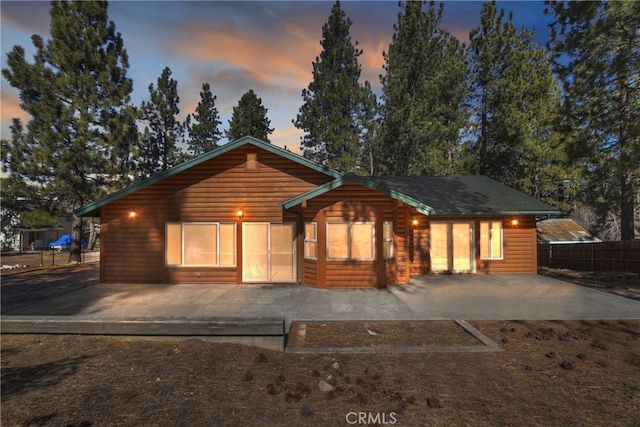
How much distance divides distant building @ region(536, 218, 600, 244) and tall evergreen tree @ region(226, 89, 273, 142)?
2459cm

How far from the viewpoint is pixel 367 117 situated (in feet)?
90.7

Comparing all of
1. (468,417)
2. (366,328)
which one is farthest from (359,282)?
(468,417)

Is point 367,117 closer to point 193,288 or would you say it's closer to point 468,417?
point 193,288

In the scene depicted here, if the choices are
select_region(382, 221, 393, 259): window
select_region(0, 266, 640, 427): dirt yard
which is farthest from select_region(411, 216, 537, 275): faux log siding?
select_region(0, 266, 640, 427): dirt yard

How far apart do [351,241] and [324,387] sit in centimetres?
668

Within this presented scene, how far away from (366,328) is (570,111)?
13.8 meters

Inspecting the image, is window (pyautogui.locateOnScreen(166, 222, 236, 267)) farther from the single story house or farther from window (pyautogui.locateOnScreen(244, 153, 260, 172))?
window (pyautogui.locateOnScreen(244, 153, 260, 172))

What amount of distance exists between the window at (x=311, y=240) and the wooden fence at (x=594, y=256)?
1413 centimetres

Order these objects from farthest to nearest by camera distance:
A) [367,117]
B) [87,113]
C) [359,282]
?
[367,117]
[87,113]
[359,282]

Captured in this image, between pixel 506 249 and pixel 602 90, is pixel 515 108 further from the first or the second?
pixel 506 249

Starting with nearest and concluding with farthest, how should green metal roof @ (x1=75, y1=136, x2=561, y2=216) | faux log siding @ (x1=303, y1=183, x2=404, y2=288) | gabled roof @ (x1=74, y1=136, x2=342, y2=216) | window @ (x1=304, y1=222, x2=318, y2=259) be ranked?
green metal roof @ (x1=75, y1=136, x2=561, y2=216) < faux log siding @ (x1=303, y1=183, x2=404, y2=288) < window @ (x1=304, y1=222, x2=318, y2=259) < gabled roof @ (x1=74, y1=136, x2=342, y2=216)

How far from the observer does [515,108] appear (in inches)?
856

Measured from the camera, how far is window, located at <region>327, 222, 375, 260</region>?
10.7 metres

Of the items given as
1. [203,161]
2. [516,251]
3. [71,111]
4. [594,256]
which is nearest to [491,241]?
[516,251]
